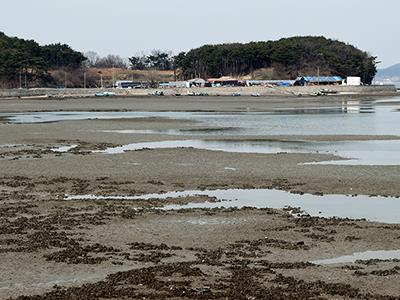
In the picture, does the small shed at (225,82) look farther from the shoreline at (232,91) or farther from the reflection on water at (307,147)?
the reflection on water at (307,147)

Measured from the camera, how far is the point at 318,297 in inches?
377

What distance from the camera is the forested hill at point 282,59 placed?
17575 cm

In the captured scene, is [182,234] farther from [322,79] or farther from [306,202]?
[322,79]

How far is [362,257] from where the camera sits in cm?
1212

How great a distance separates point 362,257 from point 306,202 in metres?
5.88

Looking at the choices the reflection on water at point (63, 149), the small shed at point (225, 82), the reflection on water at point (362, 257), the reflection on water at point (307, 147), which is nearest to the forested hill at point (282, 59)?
the small shed at point (225, 82)

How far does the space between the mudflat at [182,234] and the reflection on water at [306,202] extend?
0.41m

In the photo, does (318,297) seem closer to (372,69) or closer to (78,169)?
(78,169)

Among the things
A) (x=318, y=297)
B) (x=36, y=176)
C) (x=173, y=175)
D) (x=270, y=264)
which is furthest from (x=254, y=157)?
(x=318, y=297)

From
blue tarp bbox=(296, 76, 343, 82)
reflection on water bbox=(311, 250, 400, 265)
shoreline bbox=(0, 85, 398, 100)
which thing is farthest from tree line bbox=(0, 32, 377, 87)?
reflection on water bbox=(311, 250, 400, 265)

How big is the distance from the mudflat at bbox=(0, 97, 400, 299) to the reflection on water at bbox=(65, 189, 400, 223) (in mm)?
409

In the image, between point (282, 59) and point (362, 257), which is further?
point (282, 59)

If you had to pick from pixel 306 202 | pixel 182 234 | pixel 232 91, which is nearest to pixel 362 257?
pixel 182 234

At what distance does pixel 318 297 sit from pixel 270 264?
6.29 ft
